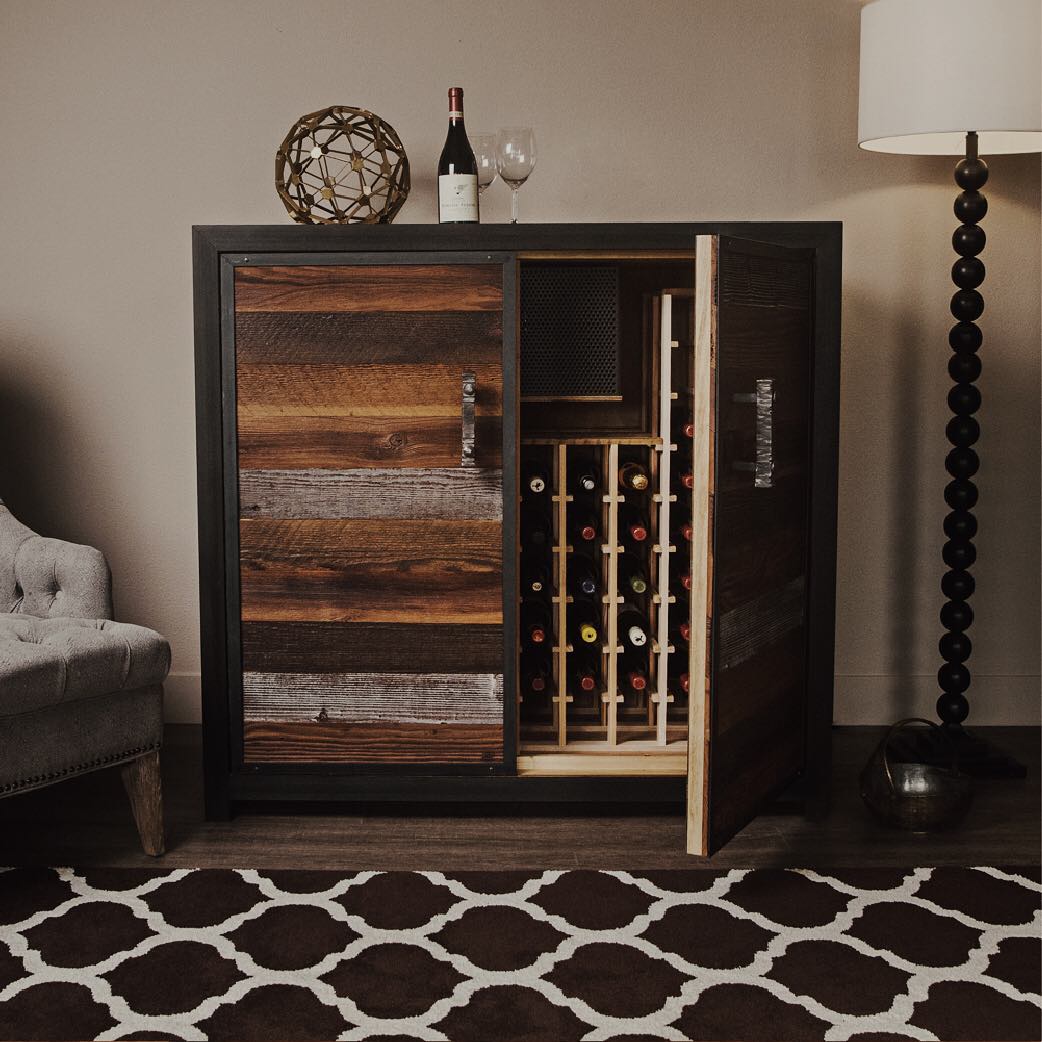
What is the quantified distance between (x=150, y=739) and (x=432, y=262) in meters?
1.19

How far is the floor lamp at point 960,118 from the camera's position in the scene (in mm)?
2725

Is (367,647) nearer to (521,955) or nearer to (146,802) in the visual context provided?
(146,802)

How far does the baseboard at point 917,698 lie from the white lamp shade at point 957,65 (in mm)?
1561

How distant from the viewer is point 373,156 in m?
3.17

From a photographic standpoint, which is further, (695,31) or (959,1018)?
(695,31)

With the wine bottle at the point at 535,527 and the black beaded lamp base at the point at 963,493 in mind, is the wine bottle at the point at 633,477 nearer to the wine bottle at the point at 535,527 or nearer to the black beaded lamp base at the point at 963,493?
the wine bottle at the point at 535,527

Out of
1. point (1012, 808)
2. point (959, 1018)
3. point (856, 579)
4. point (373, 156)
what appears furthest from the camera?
point (856, 579)

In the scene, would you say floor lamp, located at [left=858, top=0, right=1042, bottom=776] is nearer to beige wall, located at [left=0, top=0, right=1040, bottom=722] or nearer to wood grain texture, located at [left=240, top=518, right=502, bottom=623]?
beige wall, located at [left=0, top=0, right=1040, bottom=722]

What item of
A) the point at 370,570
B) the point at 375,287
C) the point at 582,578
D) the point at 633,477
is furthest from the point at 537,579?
the point at 375,287

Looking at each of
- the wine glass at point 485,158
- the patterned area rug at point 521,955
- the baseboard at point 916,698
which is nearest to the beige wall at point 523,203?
the baseboard at point 916,698

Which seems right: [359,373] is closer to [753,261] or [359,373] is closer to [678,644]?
[753,261]

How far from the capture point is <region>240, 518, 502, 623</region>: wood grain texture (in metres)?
2.62

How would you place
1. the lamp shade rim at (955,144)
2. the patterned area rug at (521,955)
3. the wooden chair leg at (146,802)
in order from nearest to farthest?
the patterned area rug at (521,955)
the wooden chair leg at (146,802)
the lamp shade rim at (955,144)

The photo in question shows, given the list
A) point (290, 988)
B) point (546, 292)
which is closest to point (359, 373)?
point (546, 292)
